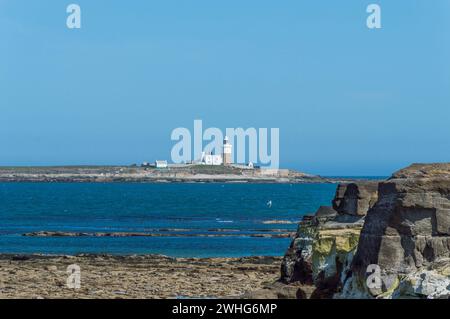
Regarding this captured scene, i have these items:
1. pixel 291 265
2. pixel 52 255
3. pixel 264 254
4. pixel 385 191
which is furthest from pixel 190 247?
pixel 385 191

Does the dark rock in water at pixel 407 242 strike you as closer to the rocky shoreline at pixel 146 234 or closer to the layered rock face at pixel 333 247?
the layered rock face at pixel 333 247

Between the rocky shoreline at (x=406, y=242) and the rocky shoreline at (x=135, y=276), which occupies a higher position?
the rocky shoreline at (x=406, y=242)

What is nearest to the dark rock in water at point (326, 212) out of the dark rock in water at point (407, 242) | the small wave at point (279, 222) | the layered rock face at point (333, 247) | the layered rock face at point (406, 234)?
the layered rock face at point (333, 247)

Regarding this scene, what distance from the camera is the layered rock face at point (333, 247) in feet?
64.4

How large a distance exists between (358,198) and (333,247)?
5.24 ft

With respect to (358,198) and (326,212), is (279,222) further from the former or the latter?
(358,198)

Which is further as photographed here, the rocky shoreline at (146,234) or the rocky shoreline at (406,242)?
the rocky shoreline at (146,234)

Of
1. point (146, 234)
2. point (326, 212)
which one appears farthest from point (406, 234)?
point (146, 234)

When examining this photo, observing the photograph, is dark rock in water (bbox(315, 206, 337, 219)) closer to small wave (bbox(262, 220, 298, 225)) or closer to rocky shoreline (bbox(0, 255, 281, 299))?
rocky shoreline (bbox(0, 255, 281, 299))

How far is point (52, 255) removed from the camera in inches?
1753

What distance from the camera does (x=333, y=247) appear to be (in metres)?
20.1

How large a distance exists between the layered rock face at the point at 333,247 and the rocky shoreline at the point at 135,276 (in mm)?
2313
